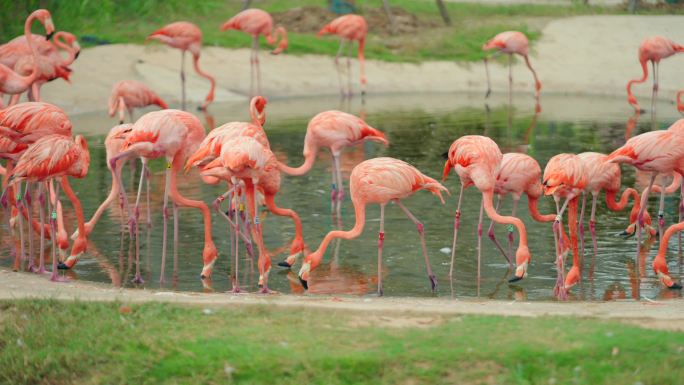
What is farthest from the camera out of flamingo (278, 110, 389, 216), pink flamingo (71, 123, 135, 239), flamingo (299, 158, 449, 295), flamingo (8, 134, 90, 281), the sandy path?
flamingo (278, 110, 389, 216)

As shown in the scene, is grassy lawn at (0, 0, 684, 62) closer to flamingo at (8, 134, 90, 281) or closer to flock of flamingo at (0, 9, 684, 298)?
flock of flamingo at (0, 9, 684, 298)

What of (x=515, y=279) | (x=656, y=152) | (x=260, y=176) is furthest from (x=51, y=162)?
(x=656, y=152)

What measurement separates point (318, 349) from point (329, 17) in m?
18.6

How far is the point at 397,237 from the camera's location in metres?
8.80

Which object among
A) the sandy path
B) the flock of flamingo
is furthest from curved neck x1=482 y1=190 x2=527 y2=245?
the sandy path

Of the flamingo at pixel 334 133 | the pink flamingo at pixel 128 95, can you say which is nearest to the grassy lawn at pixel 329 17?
the pink flamingo at pixel 128 95

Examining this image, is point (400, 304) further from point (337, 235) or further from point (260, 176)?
point (260, 176)

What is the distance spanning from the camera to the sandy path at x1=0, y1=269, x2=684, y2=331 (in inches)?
226

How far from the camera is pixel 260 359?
5.14m

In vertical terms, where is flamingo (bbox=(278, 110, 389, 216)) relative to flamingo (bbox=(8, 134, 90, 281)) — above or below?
below

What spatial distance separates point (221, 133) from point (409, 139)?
21.2 feet

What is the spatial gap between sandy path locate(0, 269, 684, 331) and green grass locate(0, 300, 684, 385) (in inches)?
6.6

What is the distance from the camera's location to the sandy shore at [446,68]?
61.3 feet

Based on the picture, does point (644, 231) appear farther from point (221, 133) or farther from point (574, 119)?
point (574, 119)
